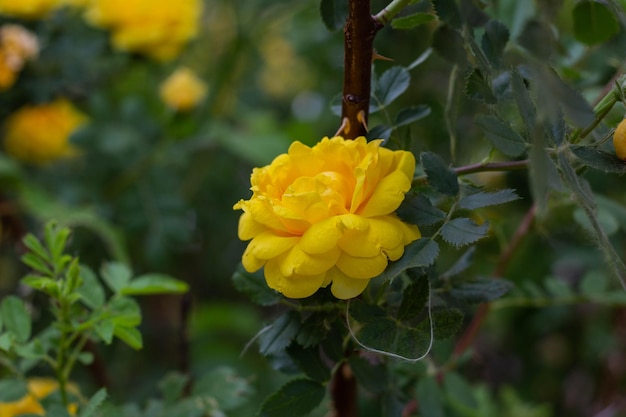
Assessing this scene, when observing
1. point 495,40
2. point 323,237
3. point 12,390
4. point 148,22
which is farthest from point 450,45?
point 148,22

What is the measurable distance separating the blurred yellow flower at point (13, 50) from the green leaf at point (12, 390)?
0.43 metres

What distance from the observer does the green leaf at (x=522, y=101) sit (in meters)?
0.34

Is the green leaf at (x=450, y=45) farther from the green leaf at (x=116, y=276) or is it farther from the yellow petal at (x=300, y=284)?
the green leaf at (x=116, y=276)

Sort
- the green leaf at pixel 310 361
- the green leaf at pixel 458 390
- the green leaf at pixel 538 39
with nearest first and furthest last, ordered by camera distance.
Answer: the green leaf at pixel 538 39, the green leaf at pixel 310 361, the green leaf at pixel 458 390

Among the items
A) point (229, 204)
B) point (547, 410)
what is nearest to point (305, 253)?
point (547, 410)

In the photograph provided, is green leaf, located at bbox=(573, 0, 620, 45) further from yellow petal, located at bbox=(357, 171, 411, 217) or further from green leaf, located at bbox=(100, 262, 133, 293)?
green leaf, located at bbox=(100, 262, 133, 293)

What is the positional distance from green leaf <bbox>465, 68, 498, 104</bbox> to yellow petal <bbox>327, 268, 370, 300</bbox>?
107mm

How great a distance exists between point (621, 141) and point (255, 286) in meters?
0.21

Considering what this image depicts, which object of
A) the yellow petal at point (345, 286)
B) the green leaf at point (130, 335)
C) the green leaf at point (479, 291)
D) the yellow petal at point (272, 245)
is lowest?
the green leaf at point (130, 335)

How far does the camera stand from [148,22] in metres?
0.84

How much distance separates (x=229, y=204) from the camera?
3.67 feet

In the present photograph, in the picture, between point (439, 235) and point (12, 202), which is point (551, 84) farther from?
point (12, 202)

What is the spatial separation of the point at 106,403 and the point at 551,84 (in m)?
0.33

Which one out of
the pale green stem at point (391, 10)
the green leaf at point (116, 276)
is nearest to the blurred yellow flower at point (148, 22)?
the green leaf at point (116, 276)
